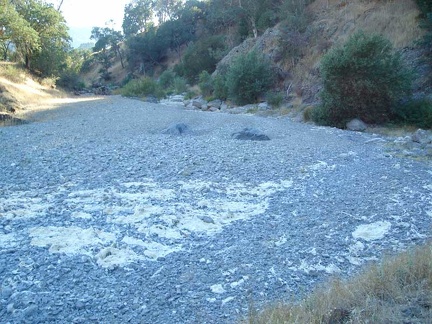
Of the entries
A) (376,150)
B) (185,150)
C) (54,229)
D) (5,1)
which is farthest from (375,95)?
(5,1)

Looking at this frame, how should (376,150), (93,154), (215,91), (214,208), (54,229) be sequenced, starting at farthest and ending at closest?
(215,91), (376,150), (93,154), (214,208), (54,229)

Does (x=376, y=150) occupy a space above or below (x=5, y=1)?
below

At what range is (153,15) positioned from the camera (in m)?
63.4

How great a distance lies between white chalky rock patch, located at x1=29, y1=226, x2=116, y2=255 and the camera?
4.18 metres

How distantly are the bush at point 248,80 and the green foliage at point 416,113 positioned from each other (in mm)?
8889

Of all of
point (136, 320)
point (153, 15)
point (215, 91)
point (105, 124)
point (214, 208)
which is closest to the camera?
point (136, 320)

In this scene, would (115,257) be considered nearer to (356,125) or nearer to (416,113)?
(356,125)

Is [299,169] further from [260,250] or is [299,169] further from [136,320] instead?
[136,320]

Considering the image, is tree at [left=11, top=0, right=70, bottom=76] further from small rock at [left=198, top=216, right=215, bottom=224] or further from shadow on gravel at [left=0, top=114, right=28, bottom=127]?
small rock at [left=198, top=216, right=215, bottom=224]

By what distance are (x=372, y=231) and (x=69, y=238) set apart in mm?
3767

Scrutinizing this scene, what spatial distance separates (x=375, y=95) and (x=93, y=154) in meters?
9.33

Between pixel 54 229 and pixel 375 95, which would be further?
pixel 375 95

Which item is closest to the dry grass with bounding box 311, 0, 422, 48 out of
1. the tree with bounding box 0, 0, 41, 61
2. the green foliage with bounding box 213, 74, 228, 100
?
the green foliage with bounding box 213, 74, 228, 100

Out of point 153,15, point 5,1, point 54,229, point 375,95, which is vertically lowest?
point 54,229
